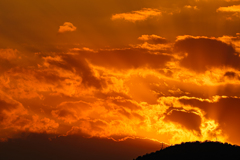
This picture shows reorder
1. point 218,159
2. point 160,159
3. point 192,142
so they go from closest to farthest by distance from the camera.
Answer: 1. point 218,159
2. point 160,159
3. point 192,142

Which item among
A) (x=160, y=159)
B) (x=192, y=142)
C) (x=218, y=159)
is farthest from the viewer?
(x=192, y=142)

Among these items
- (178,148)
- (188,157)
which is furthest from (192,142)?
(188,157)

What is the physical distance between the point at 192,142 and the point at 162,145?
21.9 ft

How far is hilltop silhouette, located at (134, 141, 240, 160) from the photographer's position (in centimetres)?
7362

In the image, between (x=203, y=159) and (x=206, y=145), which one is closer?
(x=203, y=159)

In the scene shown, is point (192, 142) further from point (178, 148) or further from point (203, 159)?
point (203, 159)

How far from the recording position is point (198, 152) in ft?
252

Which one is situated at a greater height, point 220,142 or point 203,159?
point 220,142

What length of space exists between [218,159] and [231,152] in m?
4.41

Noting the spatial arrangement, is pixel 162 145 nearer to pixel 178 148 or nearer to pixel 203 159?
pixel 178 148

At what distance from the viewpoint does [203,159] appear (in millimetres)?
72688

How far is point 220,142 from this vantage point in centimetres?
8162

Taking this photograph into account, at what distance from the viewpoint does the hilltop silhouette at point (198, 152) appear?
73625 millimetres

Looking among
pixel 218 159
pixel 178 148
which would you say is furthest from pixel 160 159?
pixel 218 159
